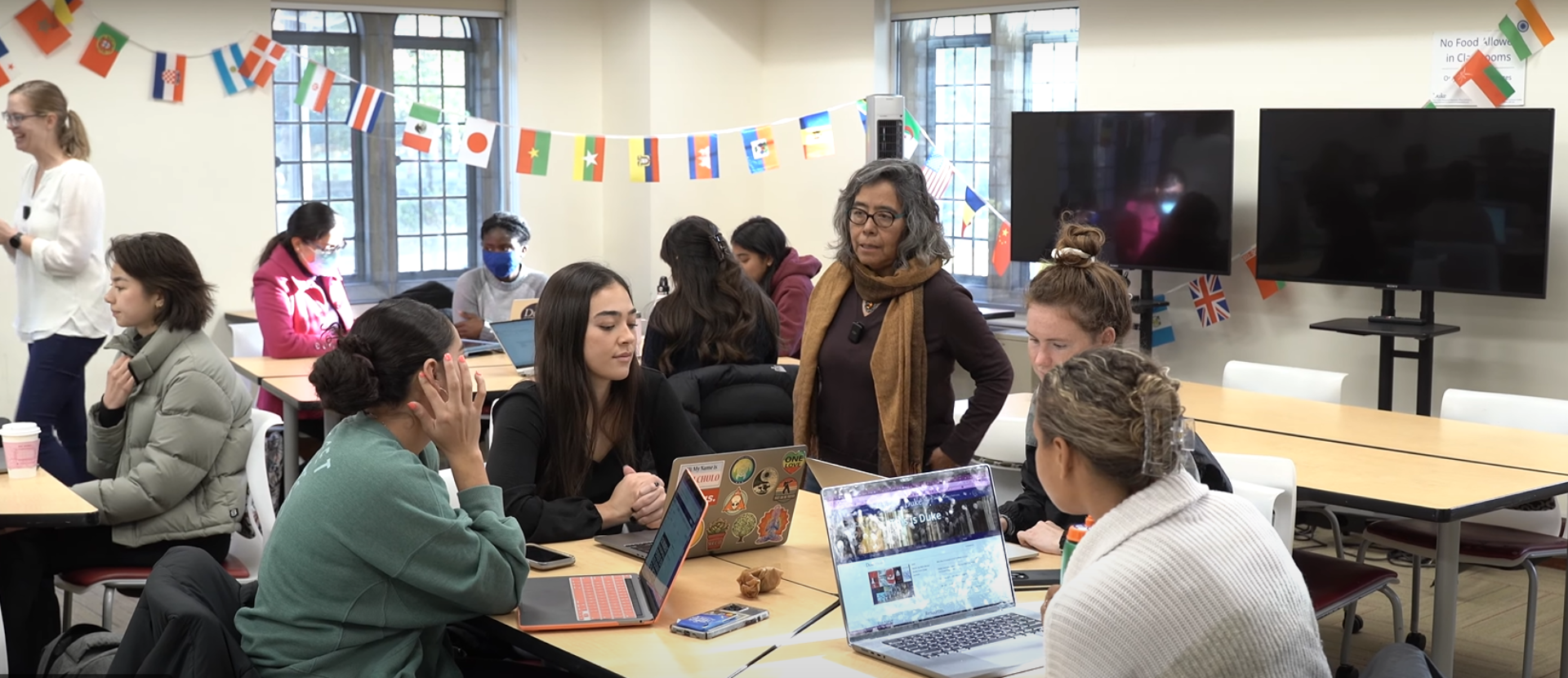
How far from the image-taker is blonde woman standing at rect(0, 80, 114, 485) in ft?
15.8

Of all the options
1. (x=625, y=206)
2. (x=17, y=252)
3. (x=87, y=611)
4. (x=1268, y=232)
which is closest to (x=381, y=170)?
(x=625, y=206)

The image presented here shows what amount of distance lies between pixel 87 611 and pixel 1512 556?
4.17 m

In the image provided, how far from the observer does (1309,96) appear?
18.9 feet

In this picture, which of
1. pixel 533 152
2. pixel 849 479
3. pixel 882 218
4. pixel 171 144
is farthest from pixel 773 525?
pixel 171 144

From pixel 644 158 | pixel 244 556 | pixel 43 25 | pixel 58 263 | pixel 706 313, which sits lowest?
pixel 244 556

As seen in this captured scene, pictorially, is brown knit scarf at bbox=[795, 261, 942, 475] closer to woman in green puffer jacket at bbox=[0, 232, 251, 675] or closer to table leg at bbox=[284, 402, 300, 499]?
woman in green puffer jacket at bbox=[0, 232, 251, 675]

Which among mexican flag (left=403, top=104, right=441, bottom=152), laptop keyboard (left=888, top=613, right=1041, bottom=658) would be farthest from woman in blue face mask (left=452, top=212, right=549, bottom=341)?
laptop keyboard (left=888, top=613, right=1041, bottom=658)

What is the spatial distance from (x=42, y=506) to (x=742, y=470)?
157 centimetres

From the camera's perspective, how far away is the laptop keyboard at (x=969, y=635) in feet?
7.26

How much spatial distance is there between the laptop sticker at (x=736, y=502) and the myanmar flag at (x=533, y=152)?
4.44 metres

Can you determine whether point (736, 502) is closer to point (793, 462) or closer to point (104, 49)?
point (793, 462)

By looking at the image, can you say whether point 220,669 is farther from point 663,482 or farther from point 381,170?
point 381,170

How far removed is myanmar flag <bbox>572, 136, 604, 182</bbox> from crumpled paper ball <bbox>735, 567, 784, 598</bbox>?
16.9 ft

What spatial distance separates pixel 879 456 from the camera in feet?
11.5
